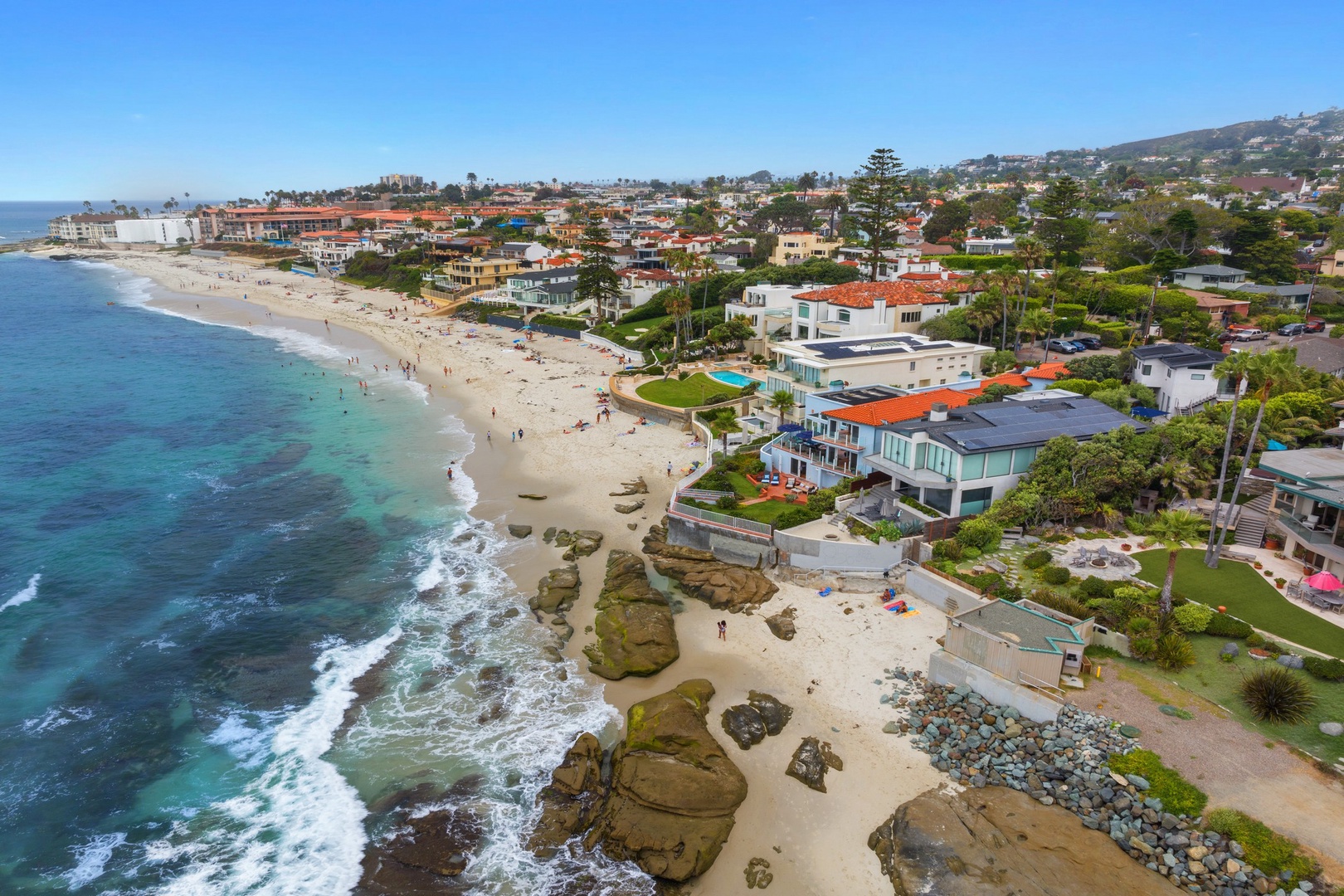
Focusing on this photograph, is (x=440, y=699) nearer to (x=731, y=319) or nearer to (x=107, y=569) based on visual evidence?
(x=107, y=569)

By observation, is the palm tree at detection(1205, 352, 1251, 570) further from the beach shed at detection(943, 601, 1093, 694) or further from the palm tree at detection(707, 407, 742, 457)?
the palm tree at detection(707, 407, 742, 457)

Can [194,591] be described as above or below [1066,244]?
below

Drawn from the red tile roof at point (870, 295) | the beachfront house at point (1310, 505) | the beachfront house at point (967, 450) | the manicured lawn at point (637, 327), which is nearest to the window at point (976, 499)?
the beachfront house at point (967, 450)

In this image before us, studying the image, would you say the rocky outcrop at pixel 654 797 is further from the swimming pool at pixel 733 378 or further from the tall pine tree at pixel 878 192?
the tall pine tree at pixel 878 192

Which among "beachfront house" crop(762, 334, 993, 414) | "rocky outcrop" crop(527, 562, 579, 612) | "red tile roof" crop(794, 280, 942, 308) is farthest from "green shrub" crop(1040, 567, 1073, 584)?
"red tile roof" crop(794, 280, 942, 308)

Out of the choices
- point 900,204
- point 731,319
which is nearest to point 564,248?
point 731,319

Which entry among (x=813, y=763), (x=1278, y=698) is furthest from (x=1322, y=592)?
(x=813, y=763)

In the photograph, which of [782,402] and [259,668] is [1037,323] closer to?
[782,402]
